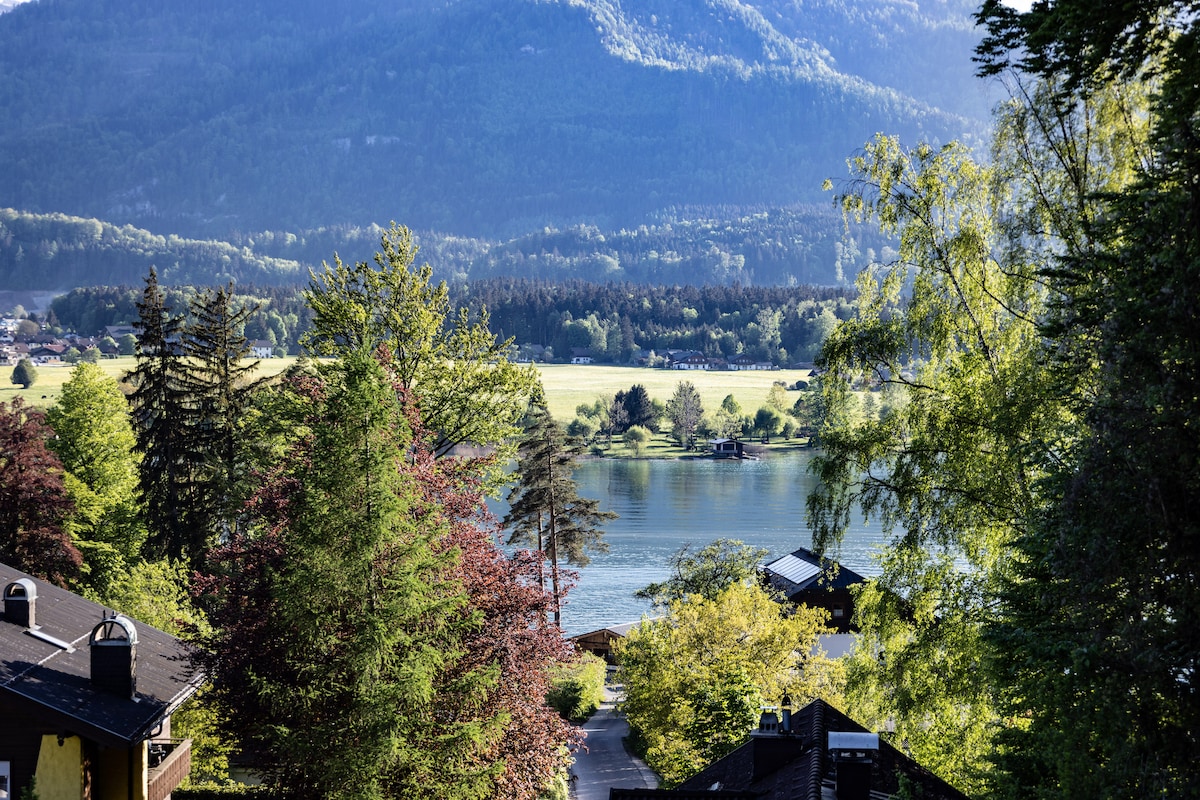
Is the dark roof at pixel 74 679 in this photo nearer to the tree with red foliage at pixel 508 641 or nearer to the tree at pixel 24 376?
the tree with red foliage at pixel 508 641

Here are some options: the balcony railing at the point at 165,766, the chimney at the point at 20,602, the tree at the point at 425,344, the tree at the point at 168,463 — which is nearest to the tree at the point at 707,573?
the tree at the point at 168,463

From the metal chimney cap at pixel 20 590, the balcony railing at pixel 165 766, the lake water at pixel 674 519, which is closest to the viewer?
the metal chimney cap at pixel 20 590

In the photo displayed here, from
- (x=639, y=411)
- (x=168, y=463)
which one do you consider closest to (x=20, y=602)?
(x=168, y=463)

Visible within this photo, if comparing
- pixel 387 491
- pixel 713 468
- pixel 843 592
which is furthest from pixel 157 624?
pixel 713 468

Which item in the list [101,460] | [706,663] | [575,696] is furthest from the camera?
[575,696]

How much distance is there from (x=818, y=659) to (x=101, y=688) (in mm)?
21445

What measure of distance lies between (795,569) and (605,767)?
19358mm

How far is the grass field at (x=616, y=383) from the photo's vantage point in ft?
427

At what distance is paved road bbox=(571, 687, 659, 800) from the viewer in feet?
102

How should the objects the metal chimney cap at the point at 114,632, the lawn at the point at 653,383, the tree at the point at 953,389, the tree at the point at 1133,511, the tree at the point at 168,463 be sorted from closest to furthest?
1. the tree at the point at 1133,511
2. the tree at the point at 953,389
3. the metal chimney cap at the point at 114,632
4. the tree at the point at 168,463
5. the lawn at the point at 653,383

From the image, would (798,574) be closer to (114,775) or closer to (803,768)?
(803,768)

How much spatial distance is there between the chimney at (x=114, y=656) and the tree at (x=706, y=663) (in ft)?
46.0

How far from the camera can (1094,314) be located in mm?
10320

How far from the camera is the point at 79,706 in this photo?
14859mm
